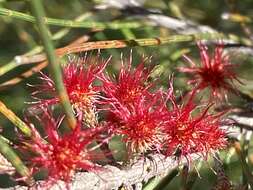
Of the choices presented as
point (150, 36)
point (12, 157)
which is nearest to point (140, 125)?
point (12, 157)

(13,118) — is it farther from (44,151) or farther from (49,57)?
(49,57)

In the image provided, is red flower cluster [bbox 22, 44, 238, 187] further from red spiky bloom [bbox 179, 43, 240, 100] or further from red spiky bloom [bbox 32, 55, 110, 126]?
red spiky bloom [bbox 179, 43, 240, 100]

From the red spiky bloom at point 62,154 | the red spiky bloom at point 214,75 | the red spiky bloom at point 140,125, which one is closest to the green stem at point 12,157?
the red spiky bloom at point 62,154

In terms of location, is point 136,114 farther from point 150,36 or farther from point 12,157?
point 150,36

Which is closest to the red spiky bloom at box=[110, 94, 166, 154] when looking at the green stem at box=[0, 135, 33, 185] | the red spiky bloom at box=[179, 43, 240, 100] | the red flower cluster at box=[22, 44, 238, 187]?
the red flower cluster at box=[22, 44, 238, 187]

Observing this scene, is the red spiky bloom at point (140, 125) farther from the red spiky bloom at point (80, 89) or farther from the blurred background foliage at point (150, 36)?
the blurred background foliage at point (150, 36)

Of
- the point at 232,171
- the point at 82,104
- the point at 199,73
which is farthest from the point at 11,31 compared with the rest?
the point at 82,104
